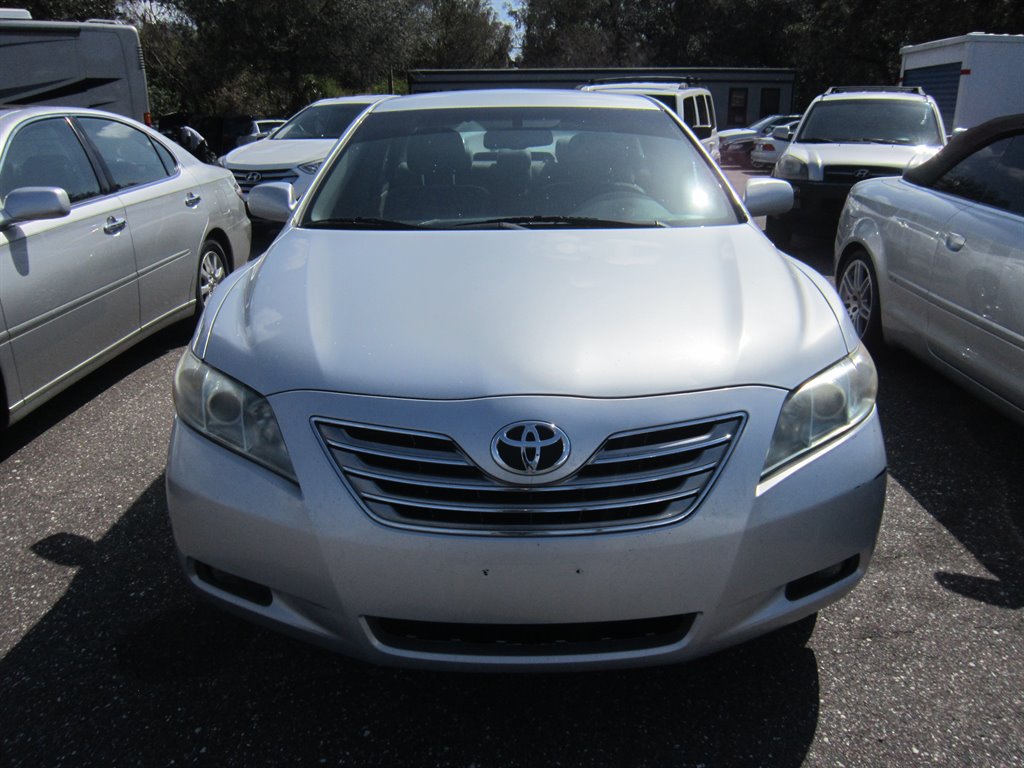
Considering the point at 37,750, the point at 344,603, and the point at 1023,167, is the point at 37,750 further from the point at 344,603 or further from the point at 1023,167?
the point at 1023,167

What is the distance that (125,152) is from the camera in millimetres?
5484

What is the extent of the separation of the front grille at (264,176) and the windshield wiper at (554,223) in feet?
25.2

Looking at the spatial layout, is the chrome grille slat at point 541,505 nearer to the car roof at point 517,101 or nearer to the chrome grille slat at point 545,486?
the chrome grille slat at point 545,486

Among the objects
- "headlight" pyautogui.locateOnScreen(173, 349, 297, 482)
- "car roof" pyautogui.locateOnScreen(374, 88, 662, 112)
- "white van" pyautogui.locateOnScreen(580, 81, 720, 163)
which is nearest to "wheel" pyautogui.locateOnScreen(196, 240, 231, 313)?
"car roof" pyautogui.locateOnScreen(374, 88, 662, 112)

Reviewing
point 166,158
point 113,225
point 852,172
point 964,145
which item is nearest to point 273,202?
point 113,225

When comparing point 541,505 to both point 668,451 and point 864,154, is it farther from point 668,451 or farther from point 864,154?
point 864,154

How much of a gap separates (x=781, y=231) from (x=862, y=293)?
14.7ft

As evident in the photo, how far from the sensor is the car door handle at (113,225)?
4.85m

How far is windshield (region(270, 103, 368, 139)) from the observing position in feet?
39.6

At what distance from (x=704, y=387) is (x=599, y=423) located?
0.29m

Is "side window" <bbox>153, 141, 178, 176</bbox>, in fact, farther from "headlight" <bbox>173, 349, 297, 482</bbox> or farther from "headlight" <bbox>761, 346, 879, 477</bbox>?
"headlight" <bbox>761, 346, 879, 477</bbox>

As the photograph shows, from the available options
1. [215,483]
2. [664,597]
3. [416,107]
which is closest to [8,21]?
[416,107]

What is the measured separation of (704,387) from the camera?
2.25m

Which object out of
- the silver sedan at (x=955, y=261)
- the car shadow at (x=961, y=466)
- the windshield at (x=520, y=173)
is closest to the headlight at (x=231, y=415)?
the windshield at (x=520, y=173)
